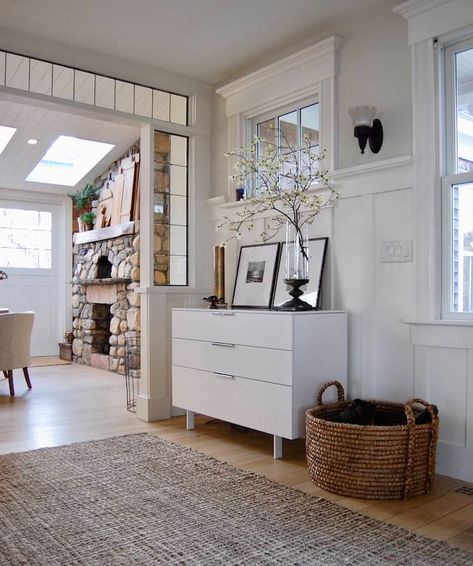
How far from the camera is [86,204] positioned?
767 cm

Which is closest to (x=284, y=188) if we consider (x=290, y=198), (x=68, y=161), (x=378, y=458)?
(x=290, y=198)

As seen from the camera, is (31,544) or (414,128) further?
(414,128)

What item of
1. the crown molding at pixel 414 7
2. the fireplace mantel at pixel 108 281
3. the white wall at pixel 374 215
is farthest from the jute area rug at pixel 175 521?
the fireplace mantel at pixel 108 281

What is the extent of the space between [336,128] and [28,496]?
2.57 metres

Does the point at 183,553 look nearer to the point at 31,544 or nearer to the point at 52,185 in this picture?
the point at 31,544

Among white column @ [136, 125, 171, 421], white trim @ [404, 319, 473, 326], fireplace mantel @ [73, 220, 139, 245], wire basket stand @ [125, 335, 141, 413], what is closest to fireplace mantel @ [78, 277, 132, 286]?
fireplace mantel @ [73, 220, 139, 245]

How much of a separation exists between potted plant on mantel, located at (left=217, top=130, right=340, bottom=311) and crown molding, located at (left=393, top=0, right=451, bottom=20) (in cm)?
86

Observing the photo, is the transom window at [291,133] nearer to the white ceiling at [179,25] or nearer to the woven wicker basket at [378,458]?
the white ceiling at [179,25]

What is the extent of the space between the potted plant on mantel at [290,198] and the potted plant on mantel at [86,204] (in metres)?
3.92

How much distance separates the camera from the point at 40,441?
3467 mm

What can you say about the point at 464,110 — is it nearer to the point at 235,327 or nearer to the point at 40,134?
the point at 235,327

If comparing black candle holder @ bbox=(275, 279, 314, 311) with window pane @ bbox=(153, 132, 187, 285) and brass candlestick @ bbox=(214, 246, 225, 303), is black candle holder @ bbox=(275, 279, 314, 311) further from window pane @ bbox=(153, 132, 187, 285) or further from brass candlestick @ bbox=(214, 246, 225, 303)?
window pane @ bbox=(153, 132, 187, 285)

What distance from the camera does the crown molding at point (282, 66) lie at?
3420 millimetres

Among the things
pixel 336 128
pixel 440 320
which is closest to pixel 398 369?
pixel 440 320
